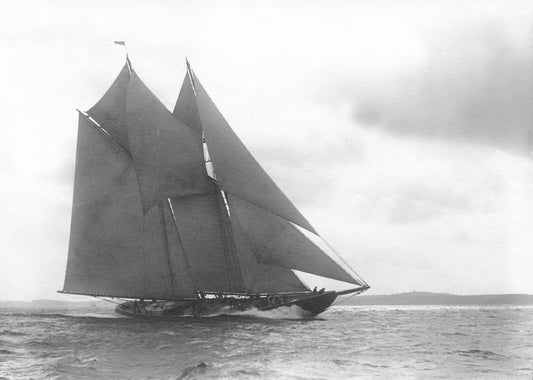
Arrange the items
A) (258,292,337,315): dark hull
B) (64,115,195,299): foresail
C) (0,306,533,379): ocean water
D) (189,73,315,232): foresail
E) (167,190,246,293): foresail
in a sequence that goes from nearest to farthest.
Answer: (0,306,533,379): ocean water
(189,73,315,232): foresail
(258,292,337,315): dark hull
(64,115,195,299): foresail
(167,190,246,293): foresail

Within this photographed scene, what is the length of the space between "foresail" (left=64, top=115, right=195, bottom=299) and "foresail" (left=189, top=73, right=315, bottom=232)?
630 centimetres

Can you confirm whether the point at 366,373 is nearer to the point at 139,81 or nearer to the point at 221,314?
the point at 221,314

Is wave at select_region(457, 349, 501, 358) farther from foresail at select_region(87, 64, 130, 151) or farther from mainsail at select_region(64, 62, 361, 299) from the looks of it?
foresail at select_region(87, 64, 130, 151)

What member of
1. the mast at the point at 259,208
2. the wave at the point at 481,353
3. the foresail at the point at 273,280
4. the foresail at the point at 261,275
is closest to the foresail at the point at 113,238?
the foresail at the point at 261,275

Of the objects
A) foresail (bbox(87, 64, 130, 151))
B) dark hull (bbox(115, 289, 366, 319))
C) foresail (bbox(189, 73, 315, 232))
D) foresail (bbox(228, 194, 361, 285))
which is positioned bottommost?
dark hull (bbox(115, 289, 366, 319))

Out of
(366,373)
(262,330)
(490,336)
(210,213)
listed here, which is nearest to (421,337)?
(490,336)

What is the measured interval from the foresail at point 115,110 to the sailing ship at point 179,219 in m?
0.07

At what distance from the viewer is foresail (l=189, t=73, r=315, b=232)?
3303cm

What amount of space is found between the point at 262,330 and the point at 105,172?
659 inches

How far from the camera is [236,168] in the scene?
33.7 metres

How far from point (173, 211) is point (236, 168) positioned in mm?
6271

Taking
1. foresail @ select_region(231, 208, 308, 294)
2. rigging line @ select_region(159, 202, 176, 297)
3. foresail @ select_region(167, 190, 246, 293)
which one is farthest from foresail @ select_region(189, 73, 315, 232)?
rigging line @ select_region(159, 202, 176, 297)

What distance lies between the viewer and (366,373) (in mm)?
14906

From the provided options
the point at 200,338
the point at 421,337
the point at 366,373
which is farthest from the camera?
the point at 421,337
